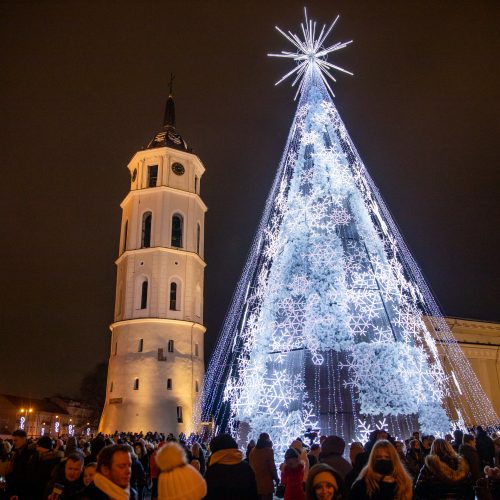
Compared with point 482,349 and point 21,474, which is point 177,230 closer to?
point 482,349

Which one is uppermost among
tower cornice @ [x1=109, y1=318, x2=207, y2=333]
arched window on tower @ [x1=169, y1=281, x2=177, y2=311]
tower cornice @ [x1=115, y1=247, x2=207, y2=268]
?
tower cornice @ [x1=115, y1=247, x2=207, y2=268]

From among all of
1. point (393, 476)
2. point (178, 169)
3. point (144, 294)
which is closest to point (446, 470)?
point (393, 476)

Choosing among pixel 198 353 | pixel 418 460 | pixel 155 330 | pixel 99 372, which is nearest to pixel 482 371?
pixel 198 353

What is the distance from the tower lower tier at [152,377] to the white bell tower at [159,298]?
0.07 meters

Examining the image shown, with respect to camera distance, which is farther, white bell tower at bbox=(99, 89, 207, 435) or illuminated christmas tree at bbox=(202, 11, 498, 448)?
white bell tower at bbox=(99, 89, 207, 435)

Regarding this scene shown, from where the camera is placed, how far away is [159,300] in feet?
117

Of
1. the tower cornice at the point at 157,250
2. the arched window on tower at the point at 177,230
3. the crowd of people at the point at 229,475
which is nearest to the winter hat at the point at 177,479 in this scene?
the crowd of people at the point at 229,475

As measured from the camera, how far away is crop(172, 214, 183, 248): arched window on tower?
38766mm

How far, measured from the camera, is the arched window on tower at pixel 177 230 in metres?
38.8

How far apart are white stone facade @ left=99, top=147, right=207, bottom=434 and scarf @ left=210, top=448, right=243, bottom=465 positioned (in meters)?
28.7

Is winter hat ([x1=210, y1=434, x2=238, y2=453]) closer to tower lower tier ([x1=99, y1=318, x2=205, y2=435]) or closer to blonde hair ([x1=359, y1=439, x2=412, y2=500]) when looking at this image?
blonde hair ([x1=359, y1=439, x2=412, y2=500])

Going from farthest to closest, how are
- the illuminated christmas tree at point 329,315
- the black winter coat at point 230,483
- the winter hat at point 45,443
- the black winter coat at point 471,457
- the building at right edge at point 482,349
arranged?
1. the building at right edge at point 482,349
2. the illuminated christmas tree at point 329,315
3. the black winter coat at point 471,457
4. the winter hat at point 45,443
5. the black winter coat at point 230,483

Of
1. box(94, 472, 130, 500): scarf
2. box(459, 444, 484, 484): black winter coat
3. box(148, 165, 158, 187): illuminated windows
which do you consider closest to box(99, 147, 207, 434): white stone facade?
box(148, 165, 158, 187): illuminated windows

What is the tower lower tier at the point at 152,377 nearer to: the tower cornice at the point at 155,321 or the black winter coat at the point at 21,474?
the tower cornice at the point at 155,321
